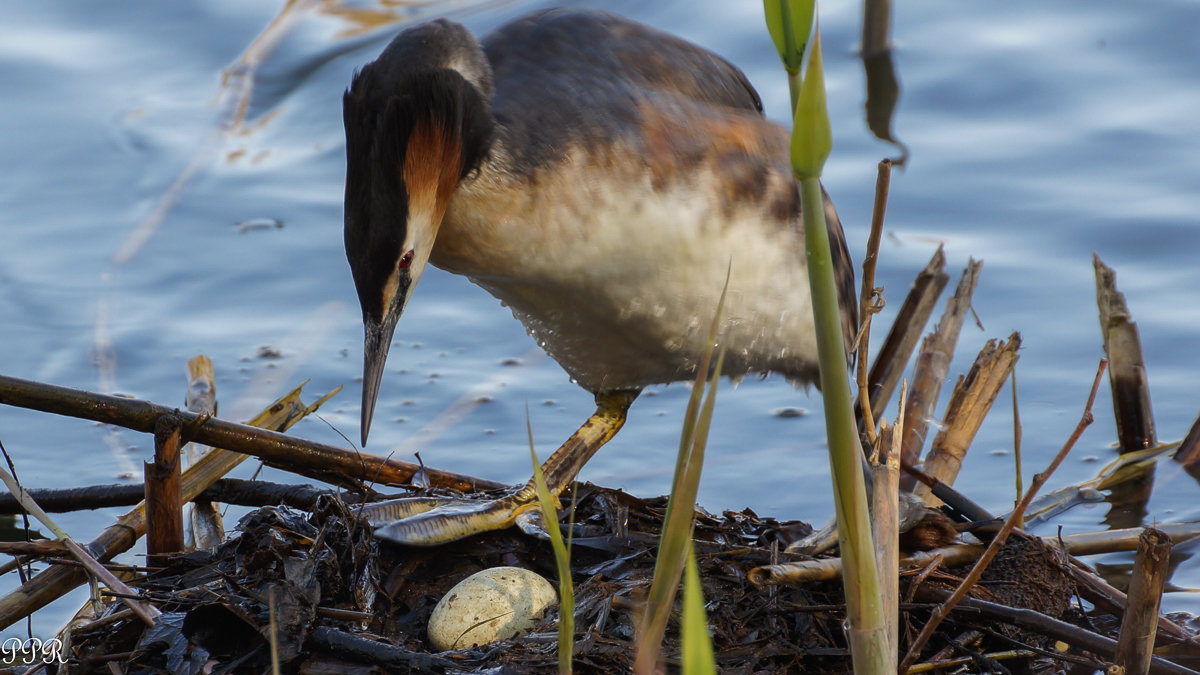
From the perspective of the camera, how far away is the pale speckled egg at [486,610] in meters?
2.96

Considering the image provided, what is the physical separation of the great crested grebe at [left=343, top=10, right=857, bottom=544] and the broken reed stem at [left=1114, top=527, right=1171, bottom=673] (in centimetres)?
150

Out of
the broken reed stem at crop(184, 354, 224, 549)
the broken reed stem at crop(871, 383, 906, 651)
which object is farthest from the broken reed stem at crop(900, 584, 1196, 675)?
the broken reed stem at crop(184, 354, 224, 549)

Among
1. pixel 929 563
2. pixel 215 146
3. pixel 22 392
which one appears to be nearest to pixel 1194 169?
pixel 929 563

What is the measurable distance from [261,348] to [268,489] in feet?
5.96

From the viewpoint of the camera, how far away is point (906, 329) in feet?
14.5

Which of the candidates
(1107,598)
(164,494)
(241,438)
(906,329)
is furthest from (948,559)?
(164,494)

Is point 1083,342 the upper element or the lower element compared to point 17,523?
upper

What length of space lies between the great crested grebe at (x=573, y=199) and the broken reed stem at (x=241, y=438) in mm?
303

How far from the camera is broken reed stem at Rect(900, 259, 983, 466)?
4.23 metres

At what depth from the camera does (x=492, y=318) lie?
5.71 m

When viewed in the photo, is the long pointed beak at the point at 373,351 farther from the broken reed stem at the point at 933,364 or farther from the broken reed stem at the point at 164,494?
the broken reed stem at the point at 933,364

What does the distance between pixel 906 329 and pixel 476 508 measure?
1.63 metres

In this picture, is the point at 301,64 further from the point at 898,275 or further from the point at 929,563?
the point at 929,563

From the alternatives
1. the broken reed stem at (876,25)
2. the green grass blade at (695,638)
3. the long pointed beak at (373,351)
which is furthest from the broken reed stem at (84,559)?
the broken reed stem at (876,25)
